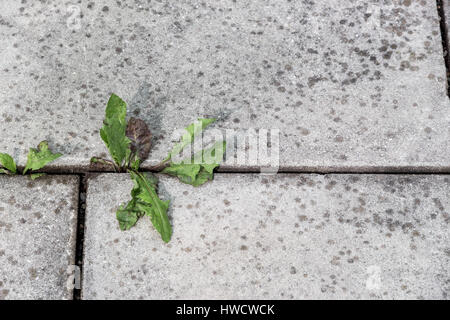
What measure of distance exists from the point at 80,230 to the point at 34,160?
0.36 m

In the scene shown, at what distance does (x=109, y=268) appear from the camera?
2.07 m

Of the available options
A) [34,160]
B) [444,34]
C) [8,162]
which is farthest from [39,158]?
[444,34]

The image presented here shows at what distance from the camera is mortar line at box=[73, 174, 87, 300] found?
2.05m

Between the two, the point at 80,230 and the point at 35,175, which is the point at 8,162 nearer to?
the point at 35,175

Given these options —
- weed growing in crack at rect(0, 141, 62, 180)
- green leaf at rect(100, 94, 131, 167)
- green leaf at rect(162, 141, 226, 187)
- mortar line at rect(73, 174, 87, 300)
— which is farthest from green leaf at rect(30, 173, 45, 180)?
green leaf at rect(162, 141, 226, 187)

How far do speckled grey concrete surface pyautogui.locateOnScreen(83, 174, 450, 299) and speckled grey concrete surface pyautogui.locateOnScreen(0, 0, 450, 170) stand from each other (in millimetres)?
A: 131

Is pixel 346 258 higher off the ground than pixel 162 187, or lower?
lower

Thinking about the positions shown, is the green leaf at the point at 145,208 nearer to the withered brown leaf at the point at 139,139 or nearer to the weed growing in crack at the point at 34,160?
the withered brown leaf at the point at 139,139

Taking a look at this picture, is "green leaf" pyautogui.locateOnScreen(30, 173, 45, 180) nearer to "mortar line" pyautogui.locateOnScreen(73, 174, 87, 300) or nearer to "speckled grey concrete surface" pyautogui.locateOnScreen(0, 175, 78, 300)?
"speckled grey concrete surface" pyautogui.locateOnScreen(0, 175, 78, 300)

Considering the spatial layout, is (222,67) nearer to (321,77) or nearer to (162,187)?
(321,77)
